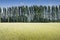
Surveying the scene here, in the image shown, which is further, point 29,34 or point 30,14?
point 30,14

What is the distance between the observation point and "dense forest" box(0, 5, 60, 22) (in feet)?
104

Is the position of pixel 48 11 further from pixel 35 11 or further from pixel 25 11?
pixel 25 11

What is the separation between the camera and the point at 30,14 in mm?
35250

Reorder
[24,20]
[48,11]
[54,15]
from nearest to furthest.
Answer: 1. [24,20]
2. [54,15]
3. [48,11]

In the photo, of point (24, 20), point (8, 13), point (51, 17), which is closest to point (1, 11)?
point (8, 13)

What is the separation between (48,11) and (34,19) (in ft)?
18.6

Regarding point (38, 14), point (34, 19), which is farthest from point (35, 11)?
point (34, 19)

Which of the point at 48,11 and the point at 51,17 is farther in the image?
the point at 48,11

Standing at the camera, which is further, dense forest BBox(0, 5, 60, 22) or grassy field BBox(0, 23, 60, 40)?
dense forest BBox(0, 5, 60, 22)

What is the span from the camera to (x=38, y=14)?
3603 cm

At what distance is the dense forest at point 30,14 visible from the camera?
31.7 m

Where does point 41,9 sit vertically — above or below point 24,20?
above

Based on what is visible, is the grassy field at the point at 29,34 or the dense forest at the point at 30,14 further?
the dense forest at the point at 30,14

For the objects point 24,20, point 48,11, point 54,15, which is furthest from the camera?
point 48,11
